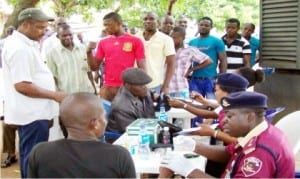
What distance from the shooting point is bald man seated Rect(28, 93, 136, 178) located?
80.3 inches

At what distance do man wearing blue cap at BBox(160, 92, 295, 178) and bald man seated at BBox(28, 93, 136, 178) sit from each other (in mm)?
525

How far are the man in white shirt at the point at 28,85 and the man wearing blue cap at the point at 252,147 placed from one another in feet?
4.65

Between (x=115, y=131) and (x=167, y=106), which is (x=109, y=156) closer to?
(x=115, y=131)

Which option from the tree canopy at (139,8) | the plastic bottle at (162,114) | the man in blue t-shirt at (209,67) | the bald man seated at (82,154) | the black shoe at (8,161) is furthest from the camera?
the tree canopy at (139,8)

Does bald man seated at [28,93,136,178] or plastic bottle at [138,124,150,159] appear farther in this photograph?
plastic bottle at [138,124,150,159]

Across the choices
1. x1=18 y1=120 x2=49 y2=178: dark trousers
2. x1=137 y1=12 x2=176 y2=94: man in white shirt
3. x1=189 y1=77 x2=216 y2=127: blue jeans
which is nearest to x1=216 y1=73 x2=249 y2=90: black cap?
x1=18 y1=120 x2=49 y2=178: dark trousers

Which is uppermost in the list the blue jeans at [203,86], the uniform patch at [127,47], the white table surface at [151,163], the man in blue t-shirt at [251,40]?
the uniform patch at [127,47]

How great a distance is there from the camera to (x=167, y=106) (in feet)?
16.2

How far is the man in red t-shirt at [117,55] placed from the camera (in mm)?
5398

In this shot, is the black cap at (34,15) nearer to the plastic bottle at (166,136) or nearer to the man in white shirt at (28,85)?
the man in white shirt at (28,85)

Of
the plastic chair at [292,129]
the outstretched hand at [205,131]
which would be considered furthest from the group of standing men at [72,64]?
the plastic chair at [292,129]

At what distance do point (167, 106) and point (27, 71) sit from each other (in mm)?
1749

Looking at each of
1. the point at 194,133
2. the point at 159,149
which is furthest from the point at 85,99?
the point at 194,133

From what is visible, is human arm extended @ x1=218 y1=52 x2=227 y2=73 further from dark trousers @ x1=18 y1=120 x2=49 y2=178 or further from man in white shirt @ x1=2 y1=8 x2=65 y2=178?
dark trousers @ x1=18 y1=120 x2=49 y2=178
